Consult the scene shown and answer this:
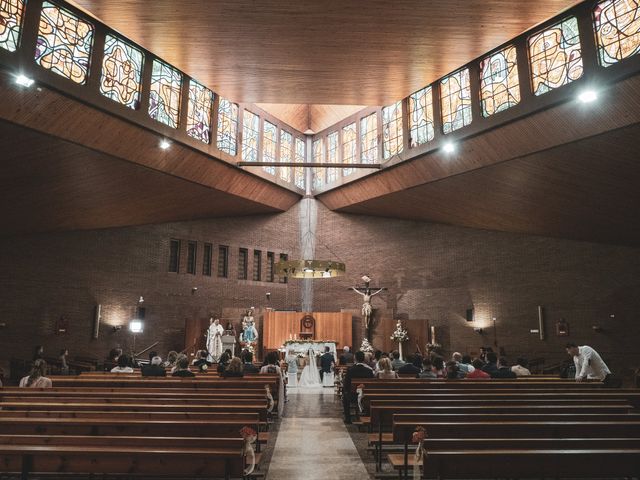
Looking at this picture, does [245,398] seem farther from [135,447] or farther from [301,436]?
[135,447]

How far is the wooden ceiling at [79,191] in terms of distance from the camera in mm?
9609

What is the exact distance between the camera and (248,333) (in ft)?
51.6

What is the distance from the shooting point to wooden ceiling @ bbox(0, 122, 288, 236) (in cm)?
961

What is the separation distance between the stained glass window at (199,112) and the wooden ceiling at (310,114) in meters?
3.42

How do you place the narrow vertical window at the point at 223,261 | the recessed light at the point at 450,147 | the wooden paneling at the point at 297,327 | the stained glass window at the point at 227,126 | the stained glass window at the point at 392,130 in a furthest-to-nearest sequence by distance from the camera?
1. the narrow vertical window at the point at 223,261
2. the wooden paneling at the point at 297,327
3. the stained glass window at the point at 392,130
4. the stained glass window at the point at 227,126
5. the recessed light at the point at 450,147

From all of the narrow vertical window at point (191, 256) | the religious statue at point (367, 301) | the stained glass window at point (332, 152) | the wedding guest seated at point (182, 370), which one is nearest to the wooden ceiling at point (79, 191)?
the narrow vertical window at point (191, 256)

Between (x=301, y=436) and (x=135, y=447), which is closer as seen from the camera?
(x=135, y=447)

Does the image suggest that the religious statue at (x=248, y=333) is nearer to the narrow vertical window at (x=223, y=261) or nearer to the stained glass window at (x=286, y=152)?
the narrow vertical window at (x=223, y=261)

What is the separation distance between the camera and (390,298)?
17.4m

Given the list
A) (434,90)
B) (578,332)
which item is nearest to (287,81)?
(434,90)

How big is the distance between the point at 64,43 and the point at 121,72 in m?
1.49

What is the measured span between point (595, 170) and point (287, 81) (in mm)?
7311

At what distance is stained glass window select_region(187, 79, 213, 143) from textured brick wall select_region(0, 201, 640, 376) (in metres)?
3.93

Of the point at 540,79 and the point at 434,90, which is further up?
the point at 434,90
